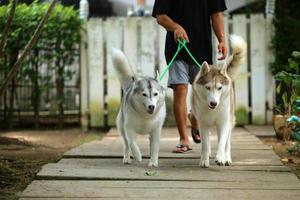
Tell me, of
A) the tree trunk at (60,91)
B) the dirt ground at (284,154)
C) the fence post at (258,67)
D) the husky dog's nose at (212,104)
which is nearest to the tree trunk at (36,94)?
the tree trunk at (60,91)

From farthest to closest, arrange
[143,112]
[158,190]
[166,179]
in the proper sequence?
[143,112], [166,179], [158,190]

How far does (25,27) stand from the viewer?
865 cm

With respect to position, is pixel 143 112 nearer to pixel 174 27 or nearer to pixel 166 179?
pixel 166 179

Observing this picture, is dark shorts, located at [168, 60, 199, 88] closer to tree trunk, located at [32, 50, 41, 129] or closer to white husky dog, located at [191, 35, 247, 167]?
white husky dog, located at [191, 35, 247, 167]

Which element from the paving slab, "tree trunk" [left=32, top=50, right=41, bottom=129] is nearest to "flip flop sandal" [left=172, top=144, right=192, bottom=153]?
the paving slab

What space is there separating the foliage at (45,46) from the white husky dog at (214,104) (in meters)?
4.28

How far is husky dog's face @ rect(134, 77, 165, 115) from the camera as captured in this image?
4.79 m

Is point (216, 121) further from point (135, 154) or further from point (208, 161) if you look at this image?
point (135, 154)

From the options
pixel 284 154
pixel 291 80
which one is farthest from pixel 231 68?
pixel 284 154

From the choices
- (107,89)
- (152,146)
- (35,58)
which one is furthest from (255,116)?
(152,146)

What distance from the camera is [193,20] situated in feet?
19.2

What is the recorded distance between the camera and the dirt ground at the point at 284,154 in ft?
17.2

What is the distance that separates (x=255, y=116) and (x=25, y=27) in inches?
162

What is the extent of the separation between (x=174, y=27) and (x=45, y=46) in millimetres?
3943
